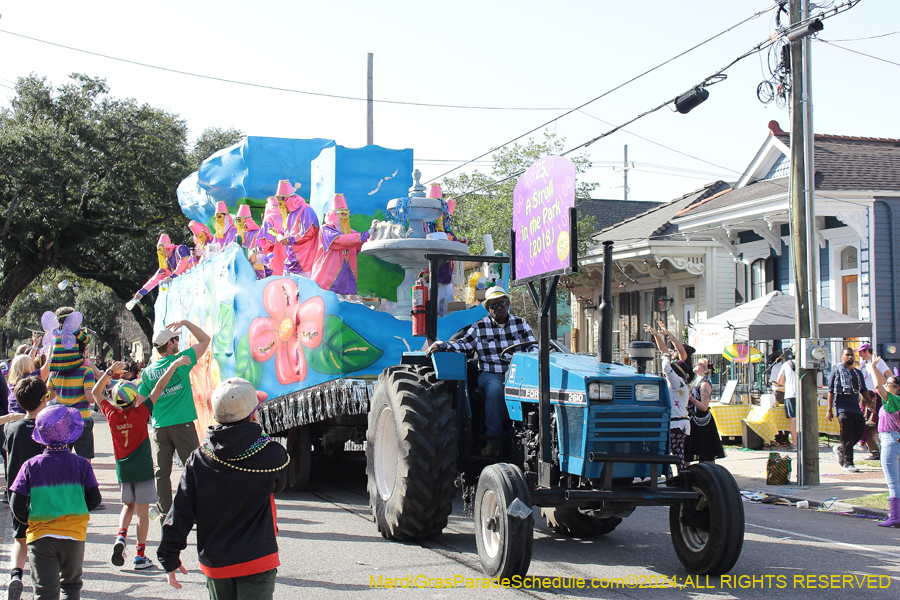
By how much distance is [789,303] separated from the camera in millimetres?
15195

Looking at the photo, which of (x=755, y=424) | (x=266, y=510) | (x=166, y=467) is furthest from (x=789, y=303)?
(x=266, y=510)

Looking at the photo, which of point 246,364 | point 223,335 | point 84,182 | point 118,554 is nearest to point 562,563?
point 118,554

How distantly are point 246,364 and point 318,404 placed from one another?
6.61 feet

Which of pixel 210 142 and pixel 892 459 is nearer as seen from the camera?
pixel 892 459

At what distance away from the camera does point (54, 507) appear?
180 inches

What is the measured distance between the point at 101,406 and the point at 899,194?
15.4 meters

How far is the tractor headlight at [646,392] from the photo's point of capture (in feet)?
19.2

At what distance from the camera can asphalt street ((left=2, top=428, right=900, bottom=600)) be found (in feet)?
18.4

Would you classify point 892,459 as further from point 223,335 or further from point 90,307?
point 90,307

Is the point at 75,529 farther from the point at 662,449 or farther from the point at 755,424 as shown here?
the point at 755,424

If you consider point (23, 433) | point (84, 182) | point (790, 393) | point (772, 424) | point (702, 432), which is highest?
point (84, 182)

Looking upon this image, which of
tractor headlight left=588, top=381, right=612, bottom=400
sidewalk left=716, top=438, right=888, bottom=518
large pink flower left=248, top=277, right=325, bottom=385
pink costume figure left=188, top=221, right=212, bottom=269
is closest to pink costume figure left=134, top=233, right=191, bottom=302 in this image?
pink costume figure left=188, top=221, right=212, bottom=269

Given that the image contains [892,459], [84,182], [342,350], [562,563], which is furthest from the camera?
[84,182]

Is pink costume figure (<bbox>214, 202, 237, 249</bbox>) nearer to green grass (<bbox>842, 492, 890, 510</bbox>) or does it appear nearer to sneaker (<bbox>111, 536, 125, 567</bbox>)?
sneaker (<bbox>111, 536, 125, 567</bbox>)
